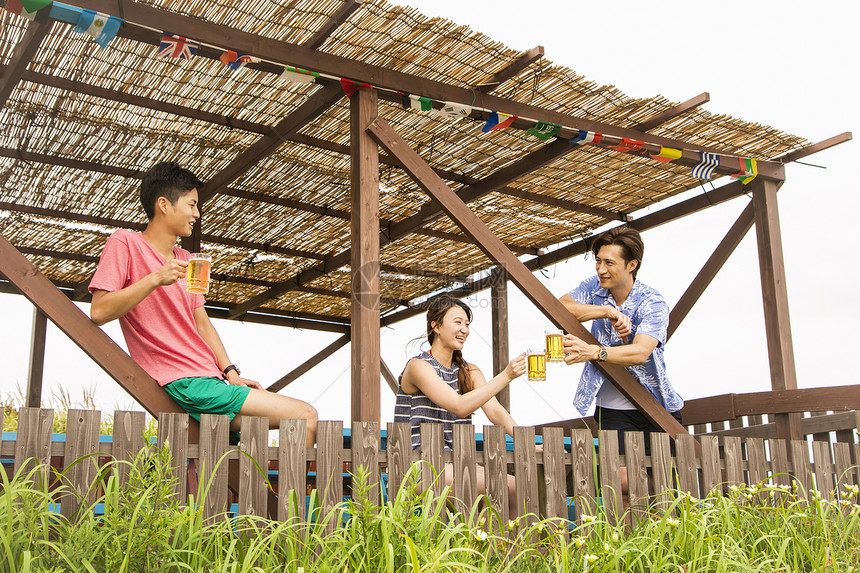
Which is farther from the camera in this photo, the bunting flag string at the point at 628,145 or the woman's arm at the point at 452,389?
the bunting flag string at the point at 628,145

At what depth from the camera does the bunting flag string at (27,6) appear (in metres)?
3.09

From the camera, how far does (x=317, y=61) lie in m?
3.75

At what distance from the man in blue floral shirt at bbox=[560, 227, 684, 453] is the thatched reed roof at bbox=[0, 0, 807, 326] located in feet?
3.37

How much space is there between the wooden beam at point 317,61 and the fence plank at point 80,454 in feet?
5.90

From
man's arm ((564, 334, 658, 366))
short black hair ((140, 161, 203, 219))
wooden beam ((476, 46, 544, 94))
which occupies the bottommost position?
man's arm ((564, 334, 658, 366))

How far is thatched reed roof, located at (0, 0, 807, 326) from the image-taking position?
149 inches

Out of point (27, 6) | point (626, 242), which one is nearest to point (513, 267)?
point (626, 242)

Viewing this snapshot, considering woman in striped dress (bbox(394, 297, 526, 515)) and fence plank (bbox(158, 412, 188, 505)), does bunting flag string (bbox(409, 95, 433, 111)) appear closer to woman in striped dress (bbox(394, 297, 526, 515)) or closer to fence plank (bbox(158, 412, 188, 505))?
woman in striped dress (bbox(394, 297, 526, 515))

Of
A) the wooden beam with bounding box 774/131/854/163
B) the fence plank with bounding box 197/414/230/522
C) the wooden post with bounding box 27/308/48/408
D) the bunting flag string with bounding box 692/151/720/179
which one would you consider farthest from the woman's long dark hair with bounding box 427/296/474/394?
the wooden post with bounding box 27/308/48/408

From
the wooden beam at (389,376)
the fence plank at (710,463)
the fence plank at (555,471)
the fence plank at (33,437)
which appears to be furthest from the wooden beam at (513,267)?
the wooden beam at (389,376)

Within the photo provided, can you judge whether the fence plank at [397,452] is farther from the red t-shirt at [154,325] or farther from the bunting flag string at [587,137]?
the bunting flag string at [587,137]

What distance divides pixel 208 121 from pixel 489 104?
1638mm

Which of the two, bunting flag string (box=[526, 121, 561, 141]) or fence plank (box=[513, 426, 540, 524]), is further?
bunting flag string (box=[526, 121, 561, 141])

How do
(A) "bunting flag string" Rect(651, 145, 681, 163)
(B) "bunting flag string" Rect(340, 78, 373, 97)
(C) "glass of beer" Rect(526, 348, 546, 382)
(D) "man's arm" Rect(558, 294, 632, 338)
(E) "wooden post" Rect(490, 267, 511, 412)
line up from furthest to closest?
(E) "wooden post" Rect(490, 267, 511, 412) → (A) "bunting flag string" Rect(651, 145, 681, 163) → (B) "bunting flag string" Rect(340, 78, 373, 97) → (D) "man's arm" Rect(558, 294, 632, 338) → (C) "glass of beer" Rect(526, 348, 546, 382)
